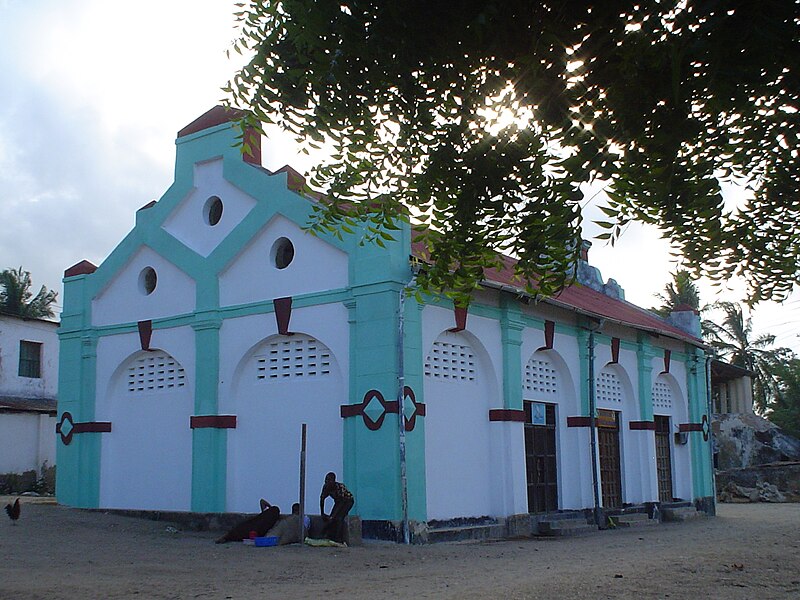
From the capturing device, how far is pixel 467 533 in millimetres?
14898

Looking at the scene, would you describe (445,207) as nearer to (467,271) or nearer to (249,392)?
(467,271)

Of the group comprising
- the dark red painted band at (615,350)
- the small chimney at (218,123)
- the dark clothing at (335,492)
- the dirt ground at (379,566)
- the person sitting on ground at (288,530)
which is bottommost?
the dirt ground at (379,566)

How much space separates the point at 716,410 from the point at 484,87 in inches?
1360

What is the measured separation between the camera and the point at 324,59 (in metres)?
7.52

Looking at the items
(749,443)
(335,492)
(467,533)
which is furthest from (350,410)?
(749,443)

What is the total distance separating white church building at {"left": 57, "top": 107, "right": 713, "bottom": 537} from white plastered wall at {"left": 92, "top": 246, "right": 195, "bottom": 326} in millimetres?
35

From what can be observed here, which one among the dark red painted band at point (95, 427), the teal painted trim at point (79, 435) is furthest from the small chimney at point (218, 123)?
the dark red painted band at point (95, 427)

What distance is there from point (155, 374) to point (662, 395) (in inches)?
495

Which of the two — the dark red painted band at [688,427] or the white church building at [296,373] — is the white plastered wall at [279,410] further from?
the dark red painted band at [688,427]

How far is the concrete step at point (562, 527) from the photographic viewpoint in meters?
16.6

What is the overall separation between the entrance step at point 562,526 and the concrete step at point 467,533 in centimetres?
120

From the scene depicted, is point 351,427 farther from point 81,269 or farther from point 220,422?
point 81,269

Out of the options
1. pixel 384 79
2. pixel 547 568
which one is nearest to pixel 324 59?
pixel 384 79

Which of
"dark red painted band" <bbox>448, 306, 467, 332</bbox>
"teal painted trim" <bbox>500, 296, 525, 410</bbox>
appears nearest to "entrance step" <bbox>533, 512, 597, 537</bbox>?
"teal painted trim" <bbox>500, 296, 525, 410</bbox>
